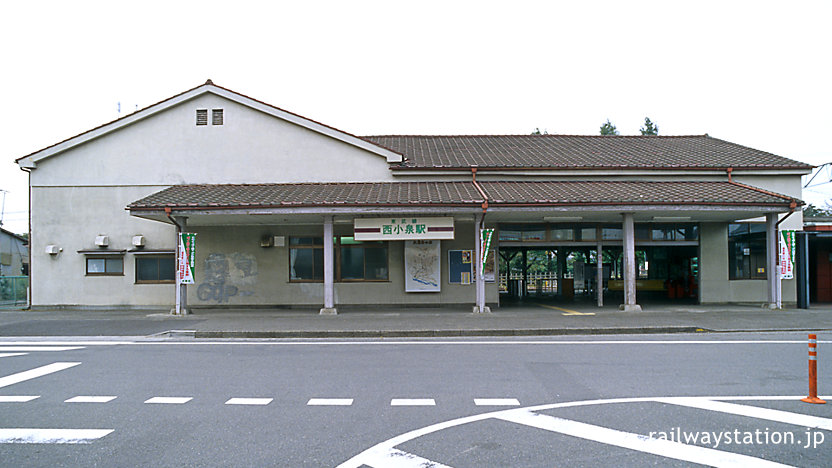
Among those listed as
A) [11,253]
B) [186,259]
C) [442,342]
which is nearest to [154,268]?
[186,259]

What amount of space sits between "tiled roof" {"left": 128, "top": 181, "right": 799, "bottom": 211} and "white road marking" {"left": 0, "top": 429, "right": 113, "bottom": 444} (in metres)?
10.4

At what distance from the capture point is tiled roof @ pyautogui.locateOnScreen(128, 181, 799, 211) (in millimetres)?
15906

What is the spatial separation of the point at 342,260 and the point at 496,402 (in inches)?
499

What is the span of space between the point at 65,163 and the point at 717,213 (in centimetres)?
2121

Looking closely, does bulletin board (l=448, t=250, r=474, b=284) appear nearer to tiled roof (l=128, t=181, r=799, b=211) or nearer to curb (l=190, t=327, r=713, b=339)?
tiled roof (l=128, t=181, r=799, b=211)

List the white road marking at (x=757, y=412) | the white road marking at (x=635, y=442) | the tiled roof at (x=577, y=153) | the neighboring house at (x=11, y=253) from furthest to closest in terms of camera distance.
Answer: the neighboring house at (x=11, y=253)
the tiled roof at (x=577, y=153)
the white road marking at (x=757, y=412)
the white road marking at (x=635, y=442)

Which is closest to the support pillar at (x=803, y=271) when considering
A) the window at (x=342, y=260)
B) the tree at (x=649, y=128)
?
the window at (x=342, y=260)

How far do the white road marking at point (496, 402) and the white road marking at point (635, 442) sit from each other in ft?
1.24

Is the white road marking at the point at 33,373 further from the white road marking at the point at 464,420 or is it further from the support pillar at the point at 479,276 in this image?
the support pillar at the point at 479,276

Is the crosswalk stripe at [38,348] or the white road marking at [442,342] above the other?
the crosswalk stripe at [38,348]

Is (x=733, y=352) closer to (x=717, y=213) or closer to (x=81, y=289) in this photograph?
(x=717, y=213)

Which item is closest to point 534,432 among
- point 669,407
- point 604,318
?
point 669,407

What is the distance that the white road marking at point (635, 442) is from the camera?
4859 mm

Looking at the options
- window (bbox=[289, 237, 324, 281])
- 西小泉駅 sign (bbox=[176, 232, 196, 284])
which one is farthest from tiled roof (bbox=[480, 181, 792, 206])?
西小泉駅 sign (bbox=[176, 232, 196, 284])
